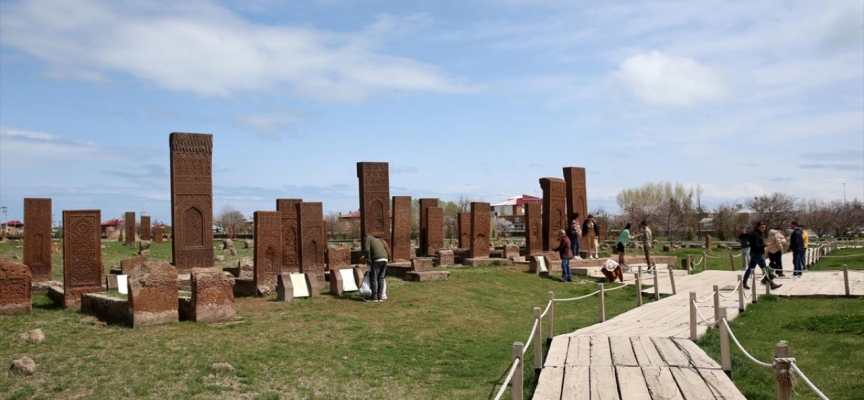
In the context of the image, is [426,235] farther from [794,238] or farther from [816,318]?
[816,318]

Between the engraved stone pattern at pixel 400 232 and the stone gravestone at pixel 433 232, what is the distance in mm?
2876

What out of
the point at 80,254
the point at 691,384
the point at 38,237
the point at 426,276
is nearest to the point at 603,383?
the point at 691,384

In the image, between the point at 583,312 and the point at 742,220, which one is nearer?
the point at 583,312

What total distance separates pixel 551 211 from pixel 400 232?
19.0 ft

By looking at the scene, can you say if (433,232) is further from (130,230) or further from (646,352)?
(130,230)

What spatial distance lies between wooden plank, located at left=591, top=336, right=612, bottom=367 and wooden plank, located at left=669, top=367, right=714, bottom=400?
756 mm

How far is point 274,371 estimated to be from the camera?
8414mm

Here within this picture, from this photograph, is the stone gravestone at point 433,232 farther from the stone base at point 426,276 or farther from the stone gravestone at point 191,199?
the stone gravestone at point 191,199

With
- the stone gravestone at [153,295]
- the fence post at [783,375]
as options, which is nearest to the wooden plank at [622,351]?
the fence post at [783,375]

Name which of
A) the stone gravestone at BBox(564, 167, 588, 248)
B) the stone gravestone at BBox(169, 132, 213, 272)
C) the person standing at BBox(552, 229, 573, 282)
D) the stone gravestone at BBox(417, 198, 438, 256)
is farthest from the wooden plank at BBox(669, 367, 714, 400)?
the stone gravestone at BBox(564, 167, 588, 248)

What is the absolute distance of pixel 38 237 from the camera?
18250mm

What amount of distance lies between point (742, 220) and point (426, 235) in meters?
41.3

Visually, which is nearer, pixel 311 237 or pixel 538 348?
pixel 538 348

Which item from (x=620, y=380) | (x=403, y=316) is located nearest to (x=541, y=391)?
(x=620, y=380)
